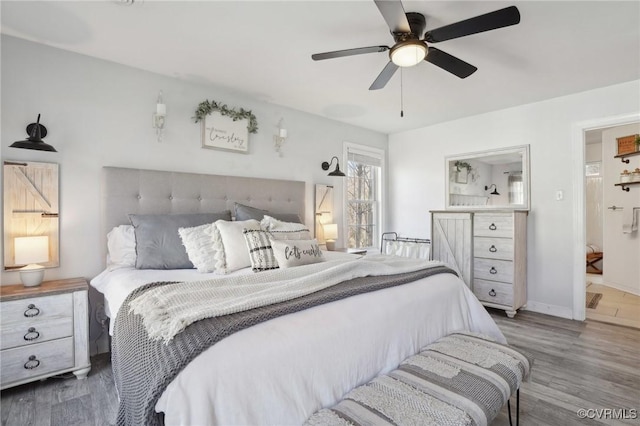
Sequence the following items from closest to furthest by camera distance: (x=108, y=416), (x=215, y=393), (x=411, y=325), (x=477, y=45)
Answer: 1. (x=215, y=393)
2. (x=411, y=325)
3. (x=108, y=416)
4. (x=477, y=45)

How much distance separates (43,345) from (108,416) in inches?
27.8

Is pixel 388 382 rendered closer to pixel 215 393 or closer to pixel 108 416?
pixel 215 393

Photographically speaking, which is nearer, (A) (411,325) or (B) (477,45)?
(A) (411,325)

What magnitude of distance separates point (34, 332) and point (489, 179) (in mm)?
4678

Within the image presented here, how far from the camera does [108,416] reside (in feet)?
6.10

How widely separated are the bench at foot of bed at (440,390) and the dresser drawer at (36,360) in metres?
1.98

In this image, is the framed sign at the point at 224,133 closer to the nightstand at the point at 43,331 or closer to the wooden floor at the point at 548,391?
the nightstand at the point at 43,331

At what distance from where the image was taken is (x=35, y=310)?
6.84ft

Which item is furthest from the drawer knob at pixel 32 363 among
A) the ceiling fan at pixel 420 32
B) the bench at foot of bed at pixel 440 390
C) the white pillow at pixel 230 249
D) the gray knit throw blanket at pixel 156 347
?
the ceiling fan at pixel 420 32

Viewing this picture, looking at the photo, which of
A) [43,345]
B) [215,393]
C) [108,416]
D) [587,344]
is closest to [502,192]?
[587,344]


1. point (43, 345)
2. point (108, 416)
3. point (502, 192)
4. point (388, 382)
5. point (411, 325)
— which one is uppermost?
point (502, 192)

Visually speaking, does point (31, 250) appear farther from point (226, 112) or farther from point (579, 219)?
point (579, 219)

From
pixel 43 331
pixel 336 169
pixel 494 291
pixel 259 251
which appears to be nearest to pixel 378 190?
pixel 336 169

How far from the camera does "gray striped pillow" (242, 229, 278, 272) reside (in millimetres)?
2330
